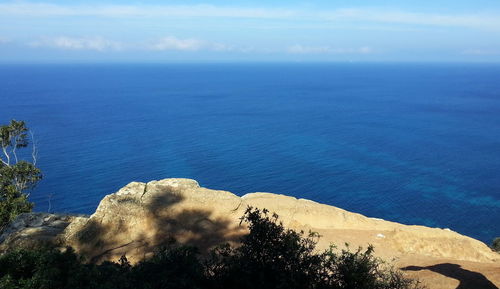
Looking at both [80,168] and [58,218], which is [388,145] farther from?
[58,218]

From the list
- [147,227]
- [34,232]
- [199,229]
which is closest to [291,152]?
[199,229]

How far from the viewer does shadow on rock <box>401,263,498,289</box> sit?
60.0ft

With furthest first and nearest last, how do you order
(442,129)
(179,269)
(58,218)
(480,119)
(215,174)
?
(480,119), (442,129), (215,174), (58,218), (179,269)

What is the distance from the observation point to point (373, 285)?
13.2 meters

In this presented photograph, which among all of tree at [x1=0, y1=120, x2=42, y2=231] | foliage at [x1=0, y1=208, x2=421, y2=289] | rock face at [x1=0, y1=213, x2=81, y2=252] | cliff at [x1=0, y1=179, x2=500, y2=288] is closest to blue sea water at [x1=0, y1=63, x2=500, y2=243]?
tree at [x1=0, y1=120, x2=42, y2=231]

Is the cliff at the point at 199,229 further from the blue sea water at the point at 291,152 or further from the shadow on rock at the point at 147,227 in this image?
the blue sea water at the point at 291,152

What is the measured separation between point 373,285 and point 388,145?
284 feet

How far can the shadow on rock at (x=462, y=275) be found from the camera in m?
18.3

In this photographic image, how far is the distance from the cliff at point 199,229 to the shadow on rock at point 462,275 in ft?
0.33

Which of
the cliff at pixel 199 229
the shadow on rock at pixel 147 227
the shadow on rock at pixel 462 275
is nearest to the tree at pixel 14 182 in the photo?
the cliff at pixel 199 229

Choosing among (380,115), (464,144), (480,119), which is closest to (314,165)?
(464,144)

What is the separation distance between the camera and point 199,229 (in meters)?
25.2

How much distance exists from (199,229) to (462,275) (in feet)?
50.3

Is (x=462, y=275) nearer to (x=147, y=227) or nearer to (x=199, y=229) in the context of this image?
(x=199, y=229)
